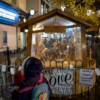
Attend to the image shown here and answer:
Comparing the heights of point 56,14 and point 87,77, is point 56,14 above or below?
above

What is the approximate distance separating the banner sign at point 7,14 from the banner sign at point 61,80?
294 inches

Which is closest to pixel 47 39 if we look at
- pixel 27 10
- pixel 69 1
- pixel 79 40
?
pixel 79 40

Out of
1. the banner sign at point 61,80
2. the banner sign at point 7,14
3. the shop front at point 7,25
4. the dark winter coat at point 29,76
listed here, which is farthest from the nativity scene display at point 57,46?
the banner sign at point 7,14

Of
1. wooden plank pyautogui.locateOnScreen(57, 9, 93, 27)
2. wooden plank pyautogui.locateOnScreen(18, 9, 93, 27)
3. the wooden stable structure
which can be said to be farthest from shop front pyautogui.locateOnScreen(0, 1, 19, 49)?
wooden plank pyautogui.locateOnScreen(57, 9, 93, 27)

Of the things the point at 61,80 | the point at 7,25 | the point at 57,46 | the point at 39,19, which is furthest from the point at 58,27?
the point at 7,25

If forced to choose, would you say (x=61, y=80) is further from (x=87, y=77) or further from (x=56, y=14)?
(x=56, y=14)

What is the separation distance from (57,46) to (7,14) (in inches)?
280

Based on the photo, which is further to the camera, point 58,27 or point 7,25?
point 7,25

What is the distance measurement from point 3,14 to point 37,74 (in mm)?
8642

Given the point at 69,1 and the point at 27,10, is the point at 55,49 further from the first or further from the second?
the point at 27,10

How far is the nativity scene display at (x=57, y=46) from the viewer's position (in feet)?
14.0

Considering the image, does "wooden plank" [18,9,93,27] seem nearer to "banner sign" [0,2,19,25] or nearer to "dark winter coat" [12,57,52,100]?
"dark winter coat" [12,57,52,100]

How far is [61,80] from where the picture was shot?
119 inches

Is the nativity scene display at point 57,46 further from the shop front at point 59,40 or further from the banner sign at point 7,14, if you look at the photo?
the banner sign at point 7,14
